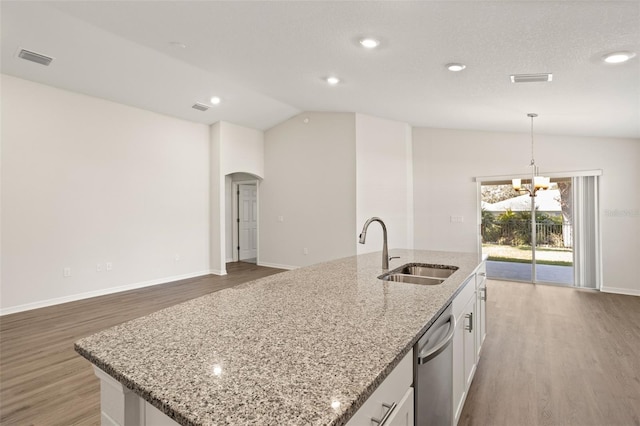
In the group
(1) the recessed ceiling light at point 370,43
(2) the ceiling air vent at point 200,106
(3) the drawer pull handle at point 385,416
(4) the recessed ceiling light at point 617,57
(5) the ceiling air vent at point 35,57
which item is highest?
(2) the ceiling air vent at point 200,106

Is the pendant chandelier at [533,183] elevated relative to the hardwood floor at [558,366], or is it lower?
elevated

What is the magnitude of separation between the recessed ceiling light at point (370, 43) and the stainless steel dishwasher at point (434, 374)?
7.68 feet

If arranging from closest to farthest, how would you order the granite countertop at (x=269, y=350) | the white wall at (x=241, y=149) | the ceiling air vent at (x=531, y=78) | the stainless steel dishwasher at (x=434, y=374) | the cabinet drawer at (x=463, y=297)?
the granite countertop at (x=269, y=350)
the stainless steel dishwasher at (x=434, y=374)
the cabinet drawer at (x=463, y=297)
the ceiling air vent at (x=531, y=78)
the white wall at (x=241, y=149)

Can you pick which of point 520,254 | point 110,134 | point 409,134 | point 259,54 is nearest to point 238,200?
point 110,134

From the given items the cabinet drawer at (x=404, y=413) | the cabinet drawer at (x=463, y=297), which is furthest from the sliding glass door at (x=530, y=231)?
Result: the cabinet drawer at (x=404, y=413)

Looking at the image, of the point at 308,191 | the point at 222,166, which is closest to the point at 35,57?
the point at 222,166

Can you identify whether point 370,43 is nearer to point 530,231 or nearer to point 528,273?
point 530,231

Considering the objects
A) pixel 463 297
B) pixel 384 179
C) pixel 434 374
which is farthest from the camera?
pixel 384 179

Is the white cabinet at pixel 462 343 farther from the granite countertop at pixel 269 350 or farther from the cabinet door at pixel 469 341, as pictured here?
the granite countertop at pixel 269 350

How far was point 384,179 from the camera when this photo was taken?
638 cm

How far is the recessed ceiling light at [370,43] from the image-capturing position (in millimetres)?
2888

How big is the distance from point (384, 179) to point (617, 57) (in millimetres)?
3993

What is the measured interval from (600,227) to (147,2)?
6.63 meters

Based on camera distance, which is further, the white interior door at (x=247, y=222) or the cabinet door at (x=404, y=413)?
the white interior door at (x=247, y=222)
